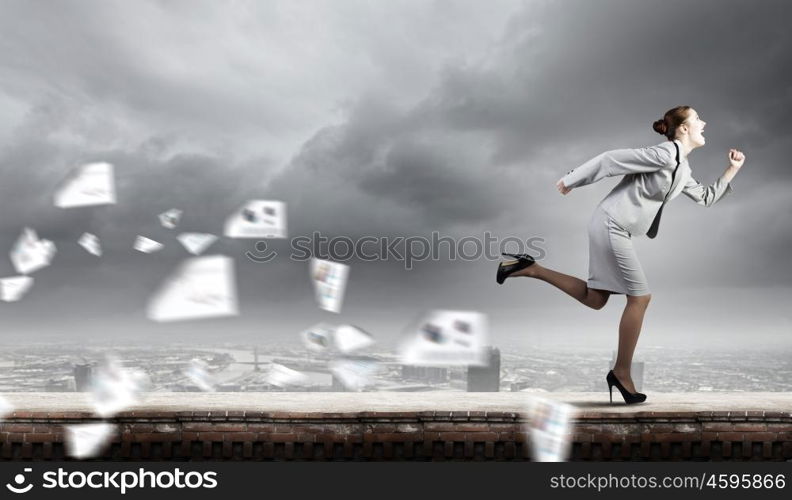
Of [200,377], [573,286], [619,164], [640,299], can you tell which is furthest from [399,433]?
[200,377]

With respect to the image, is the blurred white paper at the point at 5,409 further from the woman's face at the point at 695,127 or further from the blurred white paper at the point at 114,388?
the woman's face at the point at 695,127

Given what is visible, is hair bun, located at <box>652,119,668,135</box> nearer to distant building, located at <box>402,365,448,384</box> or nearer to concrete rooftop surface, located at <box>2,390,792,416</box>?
concrete rooftop surface, located at <box>2,390,792,416</box>

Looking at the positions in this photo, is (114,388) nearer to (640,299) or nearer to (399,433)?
(399,433)

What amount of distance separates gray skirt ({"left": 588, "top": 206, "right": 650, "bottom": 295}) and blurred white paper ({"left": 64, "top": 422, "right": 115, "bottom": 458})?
3.98 metres

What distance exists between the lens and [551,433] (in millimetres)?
5078

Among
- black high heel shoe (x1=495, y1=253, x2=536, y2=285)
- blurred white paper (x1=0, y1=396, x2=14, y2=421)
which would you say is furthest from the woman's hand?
blurred white paper (x1=0, y1=396, x2=14, y2=421)

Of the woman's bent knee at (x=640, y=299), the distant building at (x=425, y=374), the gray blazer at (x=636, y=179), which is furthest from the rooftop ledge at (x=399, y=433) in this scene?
the distant building at (x=425, y=374)

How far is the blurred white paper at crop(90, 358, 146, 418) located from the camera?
17.7ft

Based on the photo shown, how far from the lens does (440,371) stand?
1195cm

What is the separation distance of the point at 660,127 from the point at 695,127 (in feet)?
0.85

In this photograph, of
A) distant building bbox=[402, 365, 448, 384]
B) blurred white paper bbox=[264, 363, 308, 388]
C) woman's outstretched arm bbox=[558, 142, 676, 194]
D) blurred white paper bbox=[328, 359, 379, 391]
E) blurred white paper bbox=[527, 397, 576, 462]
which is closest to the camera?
woman's outstretched arm bbox=[558, 142, 676, 194]

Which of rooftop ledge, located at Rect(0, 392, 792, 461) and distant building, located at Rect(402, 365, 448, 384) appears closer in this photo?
rooftop ledge, located at Rect(0, 392, 792, 461)

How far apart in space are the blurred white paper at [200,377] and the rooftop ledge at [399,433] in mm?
1564

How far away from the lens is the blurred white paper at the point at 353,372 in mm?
6688
